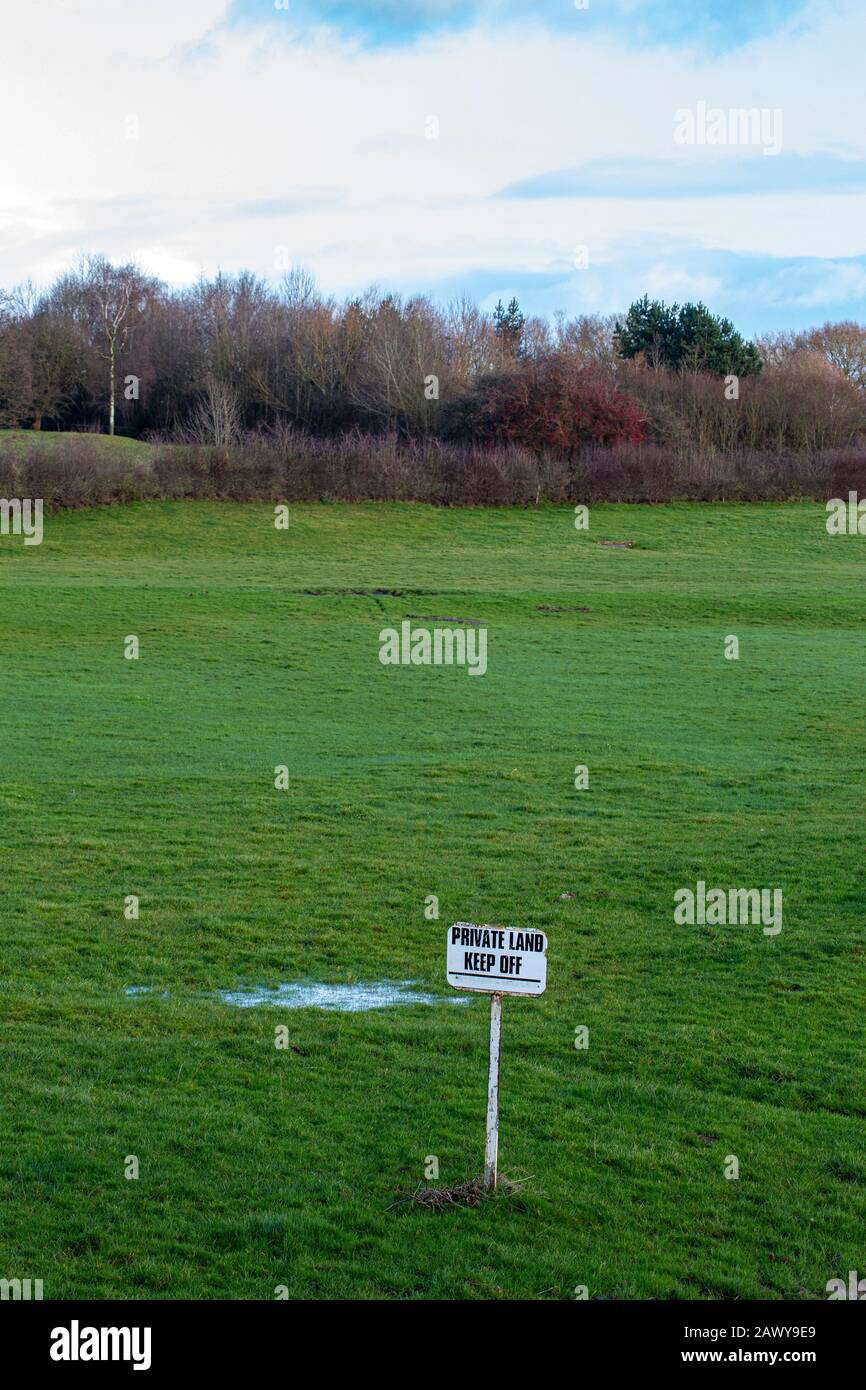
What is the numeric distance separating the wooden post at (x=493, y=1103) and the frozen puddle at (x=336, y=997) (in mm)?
3476

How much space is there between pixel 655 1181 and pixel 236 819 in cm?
1085

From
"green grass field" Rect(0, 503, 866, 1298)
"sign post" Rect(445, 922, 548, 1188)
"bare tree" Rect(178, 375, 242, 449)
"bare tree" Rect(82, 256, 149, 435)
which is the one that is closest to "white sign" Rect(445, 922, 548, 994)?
"sign post" Rect(445, 922, 548, 1188)

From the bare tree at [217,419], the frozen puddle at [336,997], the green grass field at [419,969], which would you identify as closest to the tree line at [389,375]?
the bare tree at [217,419]

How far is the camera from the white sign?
7633mm

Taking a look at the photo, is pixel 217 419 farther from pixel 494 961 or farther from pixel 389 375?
pixel 494 961

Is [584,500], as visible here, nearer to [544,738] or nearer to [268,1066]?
[544,738]

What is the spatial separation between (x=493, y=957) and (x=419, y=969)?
493 centimetres

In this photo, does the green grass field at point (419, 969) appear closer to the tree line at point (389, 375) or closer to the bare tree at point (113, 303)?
the tree line at point (389, 375)

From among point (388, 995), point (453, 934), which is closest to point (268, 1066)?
point (388, 995)

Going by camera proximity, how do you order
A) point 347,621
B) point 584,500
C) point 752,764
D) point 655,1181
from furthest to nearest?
point 584,500 → point 347,621 → point 752,764 → point 655,1181
